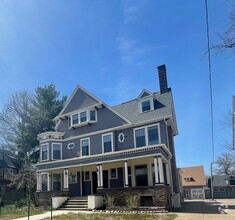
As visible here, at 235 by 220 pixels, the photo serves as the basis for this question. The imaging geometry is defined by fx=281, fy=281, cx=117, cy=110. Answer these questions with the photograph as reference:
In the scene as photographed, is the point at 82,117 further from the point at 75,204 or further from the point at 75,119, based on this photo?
the point at 75,204

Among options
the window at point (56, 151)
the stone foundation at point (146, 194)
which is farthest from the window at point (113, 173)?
the window at point (56, 151)

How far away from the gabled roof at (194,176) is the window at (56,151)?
120ft

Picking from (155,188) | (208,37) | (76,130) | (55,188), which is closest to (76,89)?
(76,130)

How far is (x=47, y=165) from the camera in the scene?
24.7 m

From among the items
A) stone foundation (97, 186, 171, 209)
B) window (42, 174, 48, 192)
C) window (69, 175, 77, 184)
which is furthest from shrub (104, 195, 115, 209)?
window (42, 174, 48, 192)

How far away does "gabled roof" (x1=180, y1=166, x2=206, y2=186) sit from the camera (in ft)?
184

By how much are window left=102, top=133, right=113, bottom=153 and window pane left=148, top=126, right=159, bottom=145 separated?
11.4 feet

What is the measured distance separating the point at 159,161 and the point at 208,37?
11.9m

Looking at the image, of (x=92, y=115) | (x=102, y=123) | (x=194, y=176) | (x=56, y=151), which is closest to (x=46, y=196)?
(x=56, y=151)

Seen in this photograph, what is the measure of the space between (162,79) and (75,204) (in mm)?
13754

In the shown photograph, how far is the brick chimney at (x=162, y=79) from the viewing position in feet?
85.7

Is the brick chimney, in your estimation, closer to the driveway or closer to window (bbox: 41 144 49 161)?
the driveway

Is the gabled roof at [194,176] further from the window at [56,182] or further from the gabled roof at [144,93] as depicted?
the gabled roof at [144,93]

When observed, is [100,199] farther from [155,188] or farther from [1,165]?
[1,165]
